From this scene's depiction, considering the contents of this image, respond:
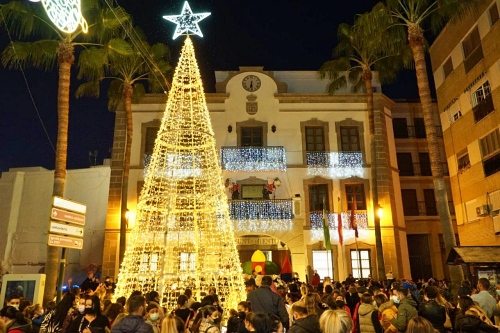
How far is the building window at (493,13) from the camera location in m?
16.9

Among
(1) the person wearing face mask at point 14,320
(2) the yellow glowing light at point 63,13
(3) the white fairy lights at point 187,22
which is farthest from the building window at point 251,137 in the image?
(1) the person wearing face mask at point 14,320

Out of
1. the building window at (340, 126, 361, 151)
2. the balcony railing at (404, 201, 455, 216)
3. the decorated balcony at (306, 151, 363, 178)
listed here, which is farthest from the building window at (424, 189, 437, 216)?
the building window at (340, 126, 361, 151)

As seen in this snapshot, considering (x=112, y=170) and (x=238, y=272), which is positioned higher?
(x=112, y=170)

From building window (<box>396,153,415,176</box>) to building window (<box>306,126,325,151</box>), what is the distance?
649 centimetres

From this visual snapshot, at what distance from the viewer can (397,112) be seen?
2616 cm

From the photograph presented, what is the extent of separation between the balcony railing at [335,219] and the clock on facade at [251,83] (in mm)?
7583

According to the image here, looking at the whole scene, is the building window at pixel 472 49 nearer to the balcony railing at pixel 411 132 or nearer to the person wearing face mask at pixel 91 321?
the balcony railing at pixel 411 132

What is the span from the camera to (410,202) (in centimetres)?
2448

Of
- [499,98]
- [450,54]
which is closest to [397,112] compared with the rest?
[450,54]

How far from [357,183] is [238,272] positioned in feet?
43.2

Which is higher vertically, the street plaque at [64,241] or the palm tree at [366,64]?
the palm tree at [366,64]

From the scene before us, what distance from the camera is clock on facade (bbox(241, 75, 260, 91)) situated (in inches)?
880

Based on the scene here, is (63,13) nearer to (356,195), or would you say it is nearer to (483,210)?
(356,195)

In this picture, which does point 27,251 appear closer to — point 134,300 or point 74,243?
point 74,243
